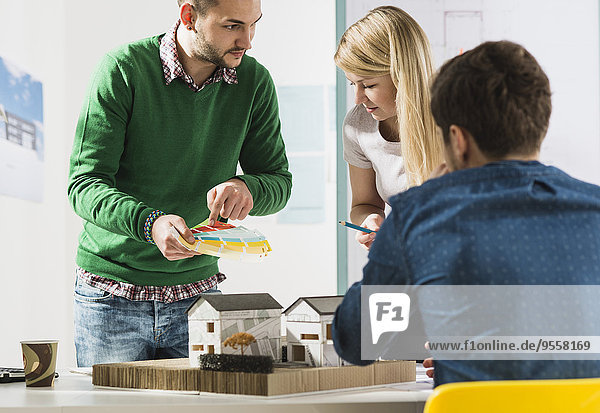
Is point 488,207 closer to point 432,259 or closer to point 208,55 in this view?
point 432,259

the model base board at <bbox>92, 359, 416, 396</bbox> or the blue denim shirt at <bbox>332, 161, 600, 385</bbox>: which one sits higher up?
the blue denim shirt at <bbox>332, 161, 600, 385</bbox>

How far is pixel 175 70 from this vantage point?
1.73m

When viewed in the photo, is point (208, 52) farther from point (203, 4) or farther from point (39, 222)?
point (39, 222)

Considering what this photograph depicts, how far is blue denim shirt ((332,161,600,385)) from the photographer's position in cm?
90

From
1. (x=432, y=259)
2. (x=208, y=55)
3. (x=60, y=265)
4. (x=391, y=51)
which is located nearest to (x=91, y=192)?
(x=208, y=55)

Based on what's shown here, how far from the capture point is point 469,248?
90 centimetres

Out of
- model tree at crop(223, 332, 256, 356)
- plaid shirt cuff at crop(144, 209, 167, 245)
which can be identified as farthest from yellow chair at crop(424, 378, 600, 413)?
plaid shirt cuff at crop(144, 209, 167, 245)

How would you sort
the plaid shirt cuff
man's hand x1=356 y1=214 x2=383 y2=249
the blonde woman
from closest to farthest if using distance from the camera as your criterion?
Answer: 1. the plaid shirt cuff
2. man's hand x1=356 y1=214 x2=383 y2=249
3. the blonde woman

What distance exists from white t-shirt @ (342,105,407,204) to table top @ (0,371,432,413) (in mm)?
753

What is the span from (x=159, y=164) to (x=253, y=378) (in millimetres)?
783

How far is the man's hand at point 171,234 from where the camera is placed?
1356 millimetres

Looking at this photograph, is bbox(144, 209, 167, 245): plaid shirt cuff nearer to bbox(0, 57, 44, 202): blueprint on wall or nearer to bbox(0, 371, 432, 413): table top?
bbox(0, 371, 432, 413): table top

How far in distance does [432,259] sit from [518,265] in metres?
0.10

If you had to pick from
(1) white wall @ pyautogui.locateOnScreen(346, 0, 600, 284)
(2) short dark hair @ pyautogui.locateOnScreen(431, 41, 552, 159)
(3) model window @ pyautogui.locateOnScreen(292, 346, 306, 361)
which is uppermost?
(1) white wall @ pyautogui.locateOnScreen(346, 0, 600, 284)
